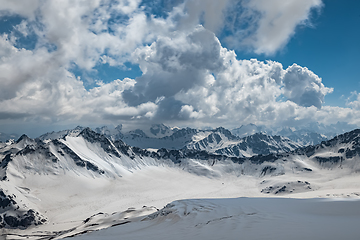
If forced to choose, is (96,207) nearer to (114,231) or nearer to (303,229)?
(114,231)

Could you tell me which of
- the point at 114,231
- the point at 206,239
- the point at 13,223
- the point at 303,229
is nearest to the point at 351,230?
the point at 303,229

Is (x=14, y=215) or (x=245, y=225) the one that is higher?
(x=245, y=225)

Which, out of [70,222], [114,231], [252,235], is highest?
[252,235]

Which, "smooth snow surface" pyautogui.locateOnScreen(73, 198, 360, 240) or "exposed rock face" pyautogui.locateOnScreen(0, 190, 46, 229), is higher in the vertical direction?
"smooth snow surface" pyautogui.locateOnScreen(73, 198, 360, 240)

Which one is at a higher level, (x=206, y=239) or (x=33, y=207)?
(x=206, y=239)

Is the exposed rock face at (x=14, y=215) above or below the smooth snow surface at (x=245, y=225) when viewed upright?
below

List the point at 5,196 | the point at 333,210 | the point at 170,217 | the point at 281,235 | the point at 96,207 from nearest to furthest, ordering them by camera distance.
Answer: the point at 281,235
the point at 333,210
the point at 170,217
the point at 5,196
the point at 96,207

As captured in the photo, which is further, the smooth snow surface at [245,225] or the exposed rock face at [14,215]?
the exposed rock face at [14,215]

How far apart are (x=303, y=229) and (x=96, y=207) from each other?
18526 centimetres

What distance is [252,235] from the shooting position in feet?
103

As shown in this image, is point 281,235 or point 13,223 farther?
point 13,223

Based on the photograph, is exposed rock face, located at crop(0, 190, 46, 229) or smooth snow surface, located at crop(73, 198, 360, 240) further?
exposed rock face, located at crop(0, 190, 46, 229)

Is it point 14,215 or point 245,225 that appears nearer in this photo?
point 245,225

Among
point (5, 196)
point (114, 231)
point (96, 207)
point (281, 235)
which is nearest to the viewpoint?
point (281, 235)
